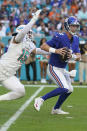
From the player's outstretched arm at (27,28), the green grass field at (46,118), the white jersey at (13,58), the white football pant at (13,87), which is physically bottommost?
the green grass field at (46,118)

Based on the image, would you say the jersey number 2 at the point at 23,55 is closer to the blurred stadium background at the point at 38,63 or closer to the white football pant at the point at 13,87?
the white football pant at the point at 13,87

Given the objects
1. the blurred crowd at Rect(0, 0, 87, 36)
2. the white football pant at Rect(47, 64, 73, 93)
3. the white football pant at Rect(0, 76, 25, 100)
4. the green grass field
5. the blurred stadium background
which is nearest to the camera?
the green grass field

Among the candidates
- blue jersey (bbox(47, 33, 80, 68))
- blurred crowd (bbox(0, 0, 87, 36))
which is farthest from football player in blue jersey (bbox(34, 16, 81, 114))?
blurred crowd (bbox(0, 0, 87, 36))

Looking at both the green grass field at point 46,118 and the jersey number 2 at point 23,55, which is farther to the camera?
the jersey number 2 at point 23,55

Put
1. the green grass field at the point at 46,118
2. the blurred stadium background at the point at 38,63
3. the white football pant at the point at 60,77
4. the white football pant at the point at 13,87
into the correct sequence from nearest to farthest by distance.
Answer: the green grass field at the point at 46,118
the blurred stadium background at the point at 38,63
the white football pant at the point at 13,87
the white football pant at the point at 60,77

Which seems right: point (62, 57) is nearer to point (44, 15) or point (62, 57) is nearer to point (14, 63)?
point (14, 63)

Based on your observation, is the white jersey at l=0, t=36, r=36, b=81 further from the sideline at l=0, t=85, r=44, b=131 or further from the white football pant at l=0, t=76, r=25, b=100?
the sideline at l=0, t=85, r=44, b=131

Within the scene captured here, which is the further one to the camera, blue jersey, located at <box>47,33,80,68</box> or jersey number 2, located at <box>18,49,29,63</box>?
blue jersey, located at <box>47,33,80,68</box>

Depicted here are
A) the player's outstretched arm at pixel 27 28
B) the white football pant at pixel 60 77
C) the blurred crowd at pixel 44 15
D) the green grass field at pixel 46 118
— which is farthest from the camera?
the blurred crowd at pixel 44 15

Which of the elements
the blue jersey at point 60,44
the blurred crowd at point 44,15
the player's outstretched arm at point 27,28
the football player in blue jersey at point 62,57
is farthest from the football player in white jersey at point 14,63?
the blurred crowd at point 44,15

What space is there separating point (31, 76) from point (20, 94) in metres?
9.95

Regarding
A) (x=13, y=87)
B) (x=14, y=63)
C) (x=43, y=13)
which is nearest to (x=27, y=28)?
(x=14, y=63)

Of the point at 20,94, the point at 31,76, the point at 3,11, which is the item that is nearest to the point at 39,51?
the point at 20,94

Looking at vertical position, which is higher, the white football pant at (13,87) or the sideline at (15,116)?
the white football pant at (13,87)
